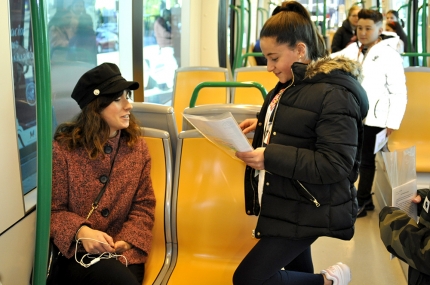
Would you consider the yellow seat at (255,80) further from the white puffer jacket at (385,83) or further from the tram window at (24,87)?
the tram window at (24,87)

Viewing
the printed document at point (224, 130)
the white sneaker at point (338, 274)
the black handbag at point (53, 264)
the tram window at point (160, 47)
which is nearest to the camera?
the printed document at point (224, 130)

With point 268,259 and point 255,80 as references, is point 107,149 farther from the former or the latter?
point 255,80

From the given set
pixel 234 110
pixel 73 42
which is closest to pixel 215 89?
pixel 73 42

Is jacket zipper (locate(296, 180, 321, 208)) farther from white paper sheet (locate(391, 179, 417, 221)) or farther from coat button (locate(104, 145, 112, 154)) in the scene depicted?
coat button (locate(104, 145, 112, 154))

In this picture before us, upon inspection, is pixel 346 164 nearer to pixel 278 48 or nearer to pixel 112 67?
pixel 278 48

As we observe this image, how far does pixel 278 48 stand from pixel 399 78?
1966 millimetres

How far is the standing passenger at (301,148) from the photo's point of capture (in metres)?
1.72

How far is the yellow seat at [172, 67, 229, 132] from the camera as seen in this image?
14.5ft

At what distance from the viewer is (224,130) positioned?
1.63 metres

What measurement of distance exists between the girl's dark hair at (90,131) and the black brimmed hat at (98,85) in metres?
0.03

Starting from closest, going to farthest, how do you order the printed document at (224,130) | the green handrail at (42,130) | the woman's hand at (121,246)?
1. the green handrail at (42,130)
2. the printed document at (224,130)
3. the woman's hand at (121,246)

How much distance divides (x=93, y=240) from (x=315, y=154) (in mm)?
886

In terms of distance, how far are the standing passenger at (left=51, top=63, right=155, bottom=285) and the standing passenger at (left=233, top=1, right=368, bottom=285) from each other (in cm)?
48

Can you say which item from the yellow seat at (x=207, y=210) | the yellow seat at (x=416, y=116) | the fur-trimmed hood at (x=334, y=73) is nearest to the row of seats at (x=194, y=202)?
the yellow seat at (x=207, y=210)
